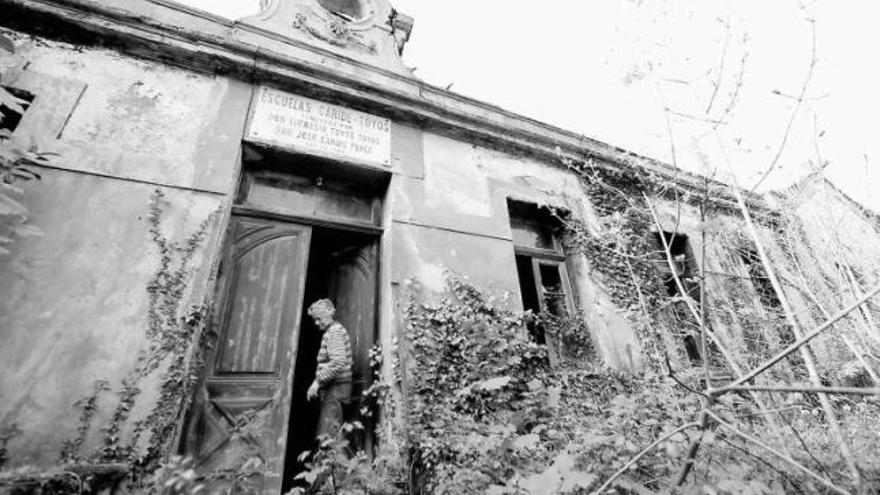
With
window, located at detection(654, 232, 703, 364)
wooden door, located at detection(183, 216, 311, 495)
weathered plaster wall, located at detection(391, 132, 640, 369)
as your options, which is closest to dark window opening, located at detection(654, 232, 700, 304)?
window, located at detection(654, 232, 703, 364)

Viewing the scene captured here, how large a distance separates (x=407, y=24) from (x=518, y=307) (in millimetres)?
5363

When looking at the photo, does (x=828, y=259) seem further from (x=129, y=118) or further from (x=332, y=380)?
(x=129, y=118)

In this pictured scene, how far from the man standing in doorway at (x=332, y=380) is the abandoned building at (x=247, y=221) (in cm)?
29

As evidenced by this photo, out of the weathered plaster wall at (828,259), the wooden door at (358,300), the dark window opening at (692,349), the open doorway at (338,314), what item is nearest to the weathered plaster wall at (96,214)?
the open doorway at (338,314)

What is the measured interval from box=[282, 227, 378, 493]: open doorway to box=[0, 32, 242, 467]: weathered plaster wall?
1.48 metres

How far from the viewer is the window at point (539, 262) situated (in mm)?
5480

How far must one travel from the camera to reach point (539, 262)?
5.74 m

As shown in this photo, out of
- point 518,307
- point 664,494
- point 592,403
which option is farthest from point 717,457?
point 518,307

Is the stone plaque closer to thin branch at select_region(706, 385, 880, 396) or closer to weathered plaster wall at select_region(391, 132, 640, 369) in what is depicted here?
weathered plaster wall at select_region(391, 132, 640, 369)

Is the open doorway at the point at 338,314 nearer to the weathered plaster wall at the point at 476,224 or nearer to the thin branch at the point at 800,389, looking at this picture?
the weathered plaster wall at the point at 476,224

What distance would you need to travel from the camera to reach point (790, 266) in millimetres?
5793

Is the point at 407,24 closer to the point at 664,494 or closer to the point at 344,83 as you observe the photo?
the point at 344,83

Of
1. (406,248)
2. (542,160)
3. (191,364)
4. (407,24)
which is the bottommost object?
(191,364)

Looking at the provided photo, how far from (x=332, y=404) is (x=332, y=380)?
24 cm
